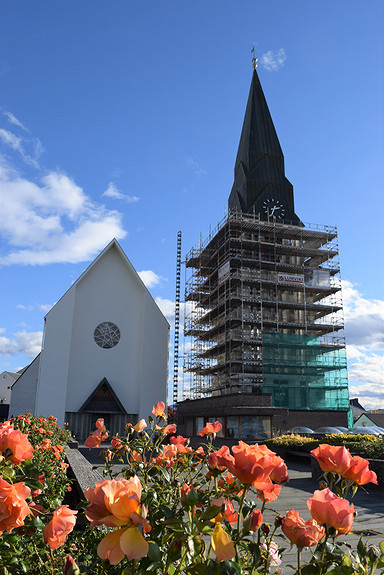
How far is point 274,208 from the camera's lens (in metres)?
45.5

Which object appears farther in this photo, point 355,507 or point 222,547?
point 355,507

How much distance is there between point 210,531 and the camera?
1408 mm

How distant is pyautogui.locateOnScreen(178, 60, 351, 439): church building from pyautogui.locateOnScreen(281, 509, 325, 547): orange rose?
27902mm

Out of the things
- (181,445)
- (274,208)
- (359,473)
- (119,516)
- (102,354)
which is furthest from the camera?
(274,208)

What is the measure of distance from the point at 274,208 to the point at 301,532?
149 feet

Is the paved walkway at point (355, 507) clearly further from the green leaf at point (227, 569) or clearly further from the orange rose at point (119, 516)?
the orange rose at point (119, 516)

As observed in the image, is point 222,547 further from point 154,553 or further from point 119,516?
point 119,516

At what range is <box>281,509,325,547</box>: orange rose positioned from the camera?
1.46 m

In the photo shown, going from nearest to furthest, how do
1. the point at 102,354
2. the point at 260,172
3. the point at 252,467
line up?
the point at 252,467
the point at 102,354
the point at 260,172

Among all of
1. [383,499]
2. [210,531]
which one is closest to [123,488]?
[210,531]

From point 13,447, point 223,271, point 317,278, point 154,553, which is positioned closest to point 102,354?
point 223,271

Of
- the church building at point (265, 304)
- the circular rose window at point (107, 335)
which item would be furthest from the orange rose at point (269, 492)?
the circular rose window at point (107, 335)

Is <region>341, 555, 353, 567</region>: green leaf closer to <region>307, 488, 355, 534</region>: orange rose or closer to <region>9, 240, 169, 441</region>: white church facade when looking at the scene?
<region>307, 488, 355, 534</region>: orange rose

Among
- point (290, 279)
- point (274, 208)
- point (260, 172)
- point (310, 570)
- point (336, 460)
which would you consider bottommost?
point (310, 570)
